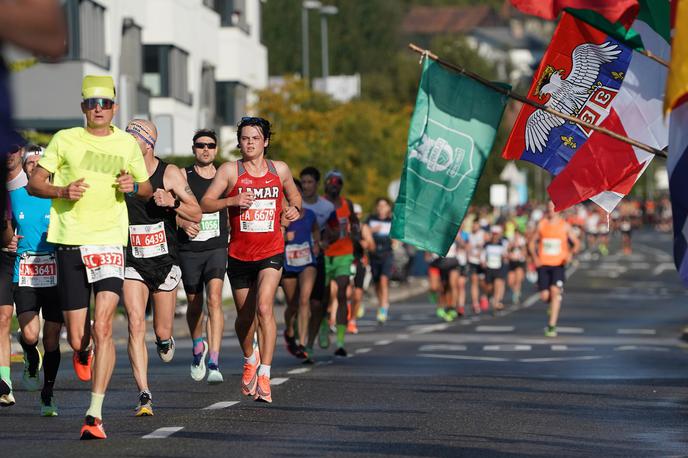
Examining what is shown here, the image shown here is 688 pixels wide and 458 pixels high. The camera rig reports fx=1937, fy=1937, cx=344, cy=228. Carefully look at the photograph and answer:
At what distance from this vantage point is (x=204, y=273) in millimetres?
15547

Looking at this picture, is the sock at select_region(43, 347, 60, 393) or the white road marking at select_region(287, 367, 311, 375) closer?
the sock at select_region(43, 347, 60, 393)

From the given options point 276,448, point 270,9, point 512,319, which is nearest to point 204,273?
point 276,448

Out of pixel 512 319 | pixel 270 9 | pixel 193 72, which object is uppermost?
pixel 270 9

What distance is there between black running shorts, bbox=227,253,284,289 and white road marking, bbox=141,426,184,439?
2514 millimetres

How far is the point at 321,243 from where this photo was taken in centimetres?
1958

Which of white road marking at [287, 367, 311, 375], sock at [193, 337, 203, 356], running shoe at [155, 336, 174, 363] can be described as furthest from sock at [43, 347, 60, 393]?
white road marking at [287, 367, 311, 375]

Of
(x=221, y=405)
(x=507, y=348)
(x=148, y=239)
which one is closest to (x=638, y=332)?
(x=507, y=348)

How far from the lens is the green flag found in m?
12.2

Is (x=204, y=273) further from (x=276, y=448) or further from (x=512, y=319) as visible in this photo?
(x=512, y=319)

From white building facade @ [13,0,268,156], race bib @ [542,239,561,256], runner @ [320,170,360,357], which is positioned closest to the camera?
runner @ [320,170,360,357]

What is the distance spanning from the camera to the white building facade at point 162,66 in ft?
133

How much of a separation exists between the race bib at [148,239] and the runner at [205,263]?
1.84m

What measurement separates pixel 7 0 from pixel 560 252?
22195mm

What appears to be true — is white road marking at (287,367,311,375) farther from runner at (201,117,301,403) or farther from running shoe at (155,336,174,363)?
running shoe at (155,336,174,363)
